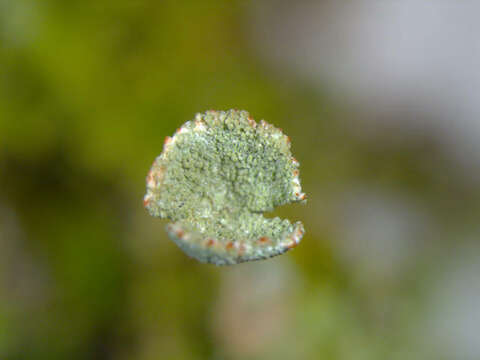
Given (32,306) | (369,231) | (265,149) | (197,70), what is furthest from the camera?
(369,231)

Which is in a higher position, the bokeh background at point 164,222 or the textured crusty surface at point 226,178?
the bokeh background at point 164,222

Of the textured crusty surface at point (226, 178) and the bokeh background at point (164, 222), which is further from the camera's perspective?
the bokeh background at point (164, 222)

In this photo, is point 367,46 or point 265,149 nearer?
point 265,149

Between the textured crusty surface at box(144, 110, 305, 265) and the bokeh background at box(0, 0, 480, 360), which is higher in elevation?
the bokeh background at box(0, 0, 480, 360)

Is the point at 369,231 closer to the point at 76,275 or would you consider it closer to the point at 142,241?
the point at 142,241

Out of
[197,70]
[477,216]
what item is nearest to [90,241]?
[197,70]

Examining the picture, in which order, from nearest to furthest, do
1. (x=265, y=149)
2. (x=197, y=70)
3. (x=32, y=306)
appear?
(x=265, y=149), (x=32, y=306), (x=197, y=70)
